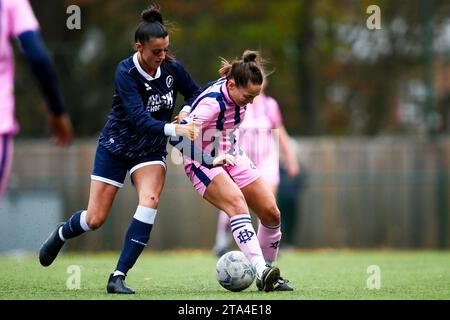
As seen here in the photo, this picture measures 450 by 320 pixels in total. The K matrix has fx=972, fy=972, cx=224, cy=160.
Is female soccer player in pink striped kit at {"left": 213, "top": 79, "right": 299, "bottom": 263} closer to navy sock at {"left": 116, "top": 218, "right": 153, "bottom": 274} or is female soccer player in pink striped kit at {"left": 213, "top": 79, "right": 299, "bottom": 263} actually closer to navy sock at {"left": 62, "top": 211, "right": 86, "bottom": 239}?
navy sock at {"left": 62, "top": 211, "right": 86, "bottom": 239}

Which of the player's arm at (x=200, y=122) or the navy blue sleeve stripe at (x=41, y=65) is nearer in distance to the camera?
the navy blue sleeve stripe at (x=41, y=65)

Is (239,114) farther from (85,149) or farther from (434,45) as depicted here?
(434,45)

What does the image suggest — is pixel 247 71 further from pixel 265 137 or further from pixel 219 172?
pixel 265 137

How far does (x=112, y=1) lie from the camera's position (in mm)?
21672

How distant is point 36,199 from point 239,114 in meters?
10.1

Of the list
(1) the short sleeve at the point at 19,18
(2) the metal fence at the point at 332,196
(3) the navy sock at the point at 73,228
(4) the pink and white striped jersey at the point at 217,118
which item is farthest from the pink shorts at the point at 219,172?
(2) the metal fence at the point at 332,196

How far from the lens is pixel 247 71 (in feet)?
24.3

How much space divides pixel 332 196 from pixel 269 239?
398 inches

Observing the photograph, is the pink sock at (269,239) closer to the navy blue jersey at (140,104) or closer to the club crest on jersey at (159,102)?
the navy blue jersey at (140,104)

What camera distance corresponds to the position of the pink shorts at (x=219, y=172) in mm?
7477

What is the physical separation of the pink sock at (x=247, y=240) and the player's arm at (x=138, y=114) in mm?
746

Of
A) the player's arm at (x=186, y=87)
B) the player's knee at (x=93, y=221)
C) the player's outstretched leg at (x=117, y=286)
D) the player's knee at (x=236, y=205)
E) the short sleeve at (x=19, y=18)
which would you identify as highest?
the short sleeve at (x=19, y=18)

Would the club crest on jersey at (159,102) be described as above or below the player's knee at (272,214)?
above
